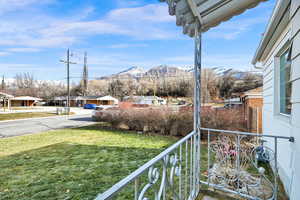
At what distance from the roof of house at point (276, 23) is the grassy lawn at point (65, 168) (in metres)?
3.45

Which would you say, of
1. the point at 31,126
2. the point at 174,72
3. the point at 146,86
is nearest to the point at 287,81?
the point at 31,126

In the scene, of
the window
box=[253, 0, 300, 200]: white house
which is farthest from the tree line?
the window

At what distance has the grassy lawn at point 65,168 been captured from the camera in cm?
269

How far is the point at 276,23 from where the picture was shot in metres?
2.53

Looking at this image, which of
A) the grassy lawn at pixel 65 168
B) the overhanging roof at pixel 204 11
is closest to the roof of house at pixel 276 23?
the overhanging roof at pixel 204 11

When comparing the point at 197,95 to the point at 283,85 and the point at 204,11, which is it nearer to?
the point at 204,11

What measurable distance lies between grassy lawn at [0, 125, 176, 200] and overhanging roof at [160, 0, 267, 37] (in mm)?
2593

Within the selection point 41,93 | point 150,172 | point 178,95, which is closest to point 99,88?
point 41,93

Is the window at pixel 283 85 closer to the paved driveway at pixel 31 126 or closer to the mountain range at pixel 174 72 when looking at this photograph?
the paved driveway at pixel 31 126

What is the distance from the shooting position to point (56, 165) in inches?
150

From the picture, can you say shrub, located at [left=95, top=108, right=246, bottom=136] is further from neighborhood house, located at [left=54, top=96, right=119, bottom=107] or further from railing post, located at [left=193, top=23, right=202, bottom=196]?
neighborhood house, located at [left=54, top=96, right=119, bottom=107]

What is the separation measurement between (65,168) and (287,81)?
4.37 m

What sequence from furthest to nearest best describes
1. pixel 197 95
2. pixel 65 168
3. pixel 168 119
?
pixel 168 119
pixel 65 168
pixel 197 95

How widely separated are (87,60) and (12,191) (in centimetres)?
3235
